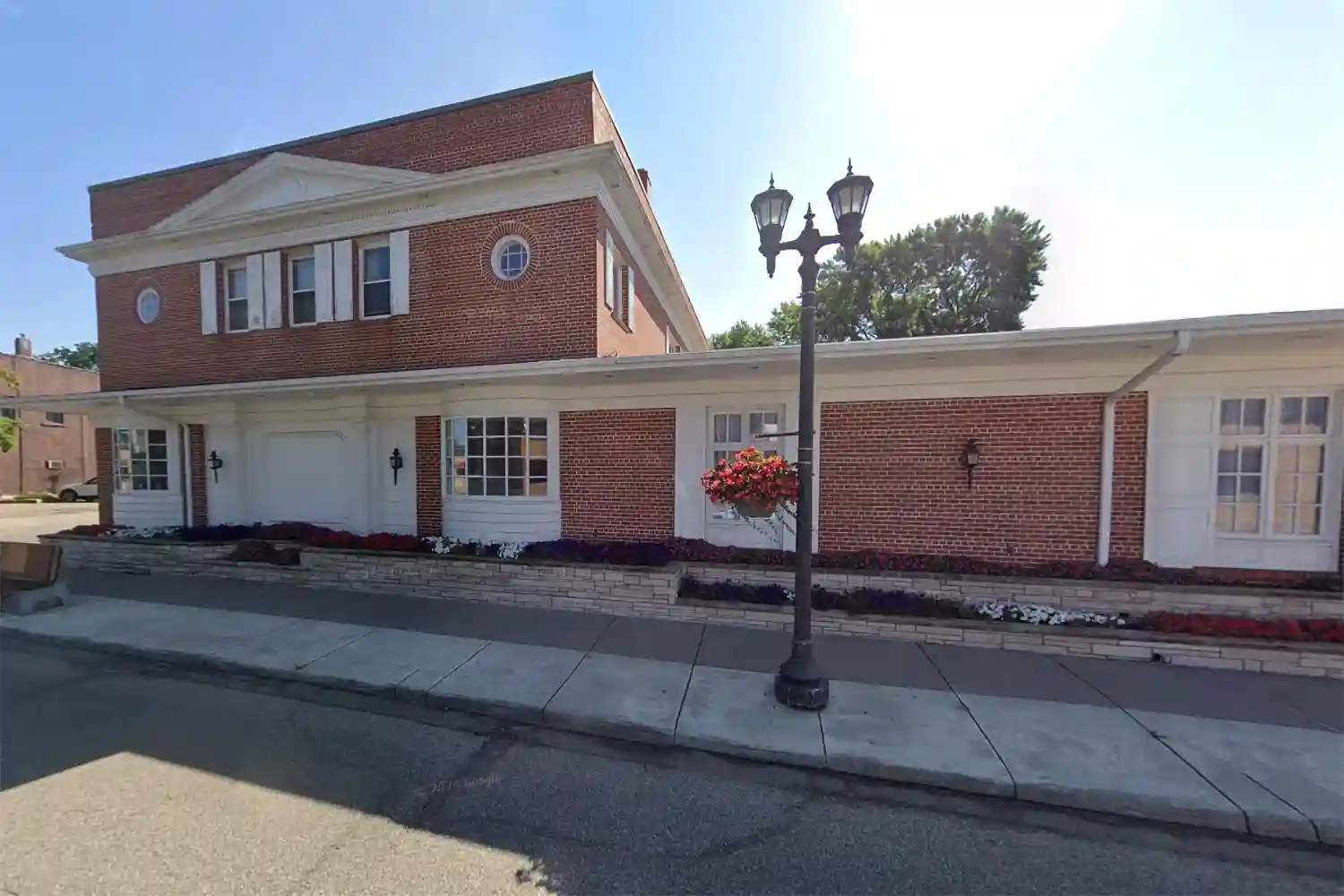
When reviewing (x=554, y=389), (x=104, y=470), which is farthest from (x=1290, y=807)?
(x=104, y=470)

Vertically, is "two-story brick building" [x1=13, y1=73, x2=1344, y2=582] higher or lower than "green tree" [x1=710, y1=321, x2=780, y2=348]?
lower

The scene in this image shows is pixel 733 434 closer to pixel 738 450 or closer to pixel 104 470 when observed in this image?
pixel 738 450

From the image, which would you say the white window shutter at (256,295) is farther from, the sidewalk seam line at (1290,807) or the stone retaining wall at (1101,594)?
the sidewalk seam line at (1290,807)

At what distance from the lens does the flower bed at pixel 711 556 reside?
5805 mm

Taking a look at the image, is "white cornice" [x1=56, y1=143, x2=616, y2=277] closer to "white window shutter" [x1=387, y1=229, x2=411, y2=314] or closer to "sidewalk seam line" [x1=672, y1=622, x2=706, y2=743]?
"white window shutter" [x1=387, y1=229, x2=411, y2=314]

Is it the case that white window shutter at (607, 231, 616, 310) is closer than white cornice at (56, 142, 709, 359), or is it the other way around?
white cornice at (56, 142, 709, 359)

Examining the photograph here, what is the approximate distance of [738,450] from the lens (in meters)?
7.26

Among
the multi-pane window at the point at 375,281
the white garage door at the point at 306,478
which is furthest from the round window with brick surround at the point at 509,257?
the white garage door at the point at 306,478

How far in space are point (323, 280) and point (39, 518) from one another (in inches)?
710

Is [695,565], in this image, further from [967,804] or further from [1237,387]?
[1237,387]

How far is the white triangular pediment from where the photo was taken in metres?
8.83

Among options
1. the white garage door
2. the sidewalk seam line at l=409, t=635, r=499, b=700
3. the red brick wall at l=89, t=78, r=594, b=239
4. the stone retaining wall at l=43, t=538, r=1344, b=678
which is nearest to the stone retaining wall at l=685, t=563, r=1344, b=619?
the stone retaining wall at l=43, t=538, r=1344, b=678

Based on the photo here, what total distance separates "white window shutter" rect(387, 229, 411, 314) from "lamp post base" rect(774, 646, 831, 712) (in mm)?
8250

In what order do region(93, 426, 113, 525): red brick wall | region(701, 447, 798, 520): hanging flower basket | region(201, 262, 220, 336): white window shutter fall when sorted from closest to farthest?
region(701, 447, 798, 520): hanging flower basket → region(201, 262, 220, 336): white window shutter → region(93, 426, 113, 525): red brick wall
